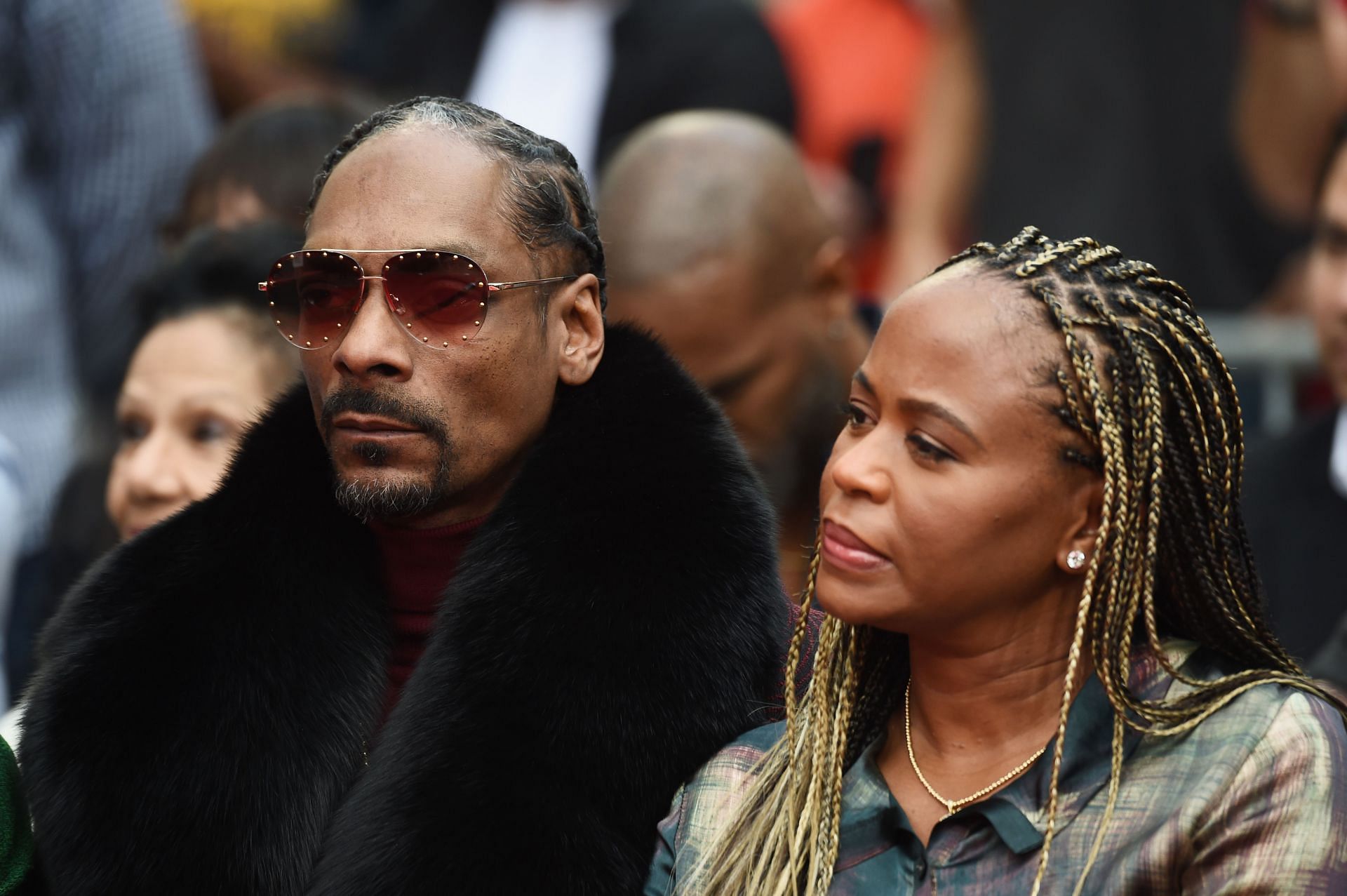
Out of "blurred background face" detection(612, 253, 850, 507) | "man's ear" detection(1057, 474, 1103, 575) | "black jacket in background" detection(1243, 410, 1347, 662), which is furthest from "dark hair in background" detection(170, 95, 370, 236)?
"man's ear" detection(1057, 474, 1103, 575)

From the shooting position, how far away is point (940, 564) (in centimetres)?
271

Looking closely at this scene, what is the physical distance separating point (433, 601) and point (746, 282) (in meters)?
1.91

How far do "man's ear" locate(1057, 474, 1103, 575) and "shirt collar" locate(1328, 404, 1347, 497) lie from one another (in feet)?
7.36

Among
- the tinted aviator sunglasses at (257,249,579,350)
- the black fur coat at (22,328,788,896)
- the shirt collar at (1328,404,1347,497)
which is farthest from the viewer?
the shirt collar at (1328,404,1347,497)

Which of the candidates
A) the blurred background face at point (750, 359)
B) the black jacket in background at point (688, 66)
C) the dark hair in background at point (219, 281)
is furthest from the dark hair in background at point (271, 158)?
the black jacket in background at point (688, 66)

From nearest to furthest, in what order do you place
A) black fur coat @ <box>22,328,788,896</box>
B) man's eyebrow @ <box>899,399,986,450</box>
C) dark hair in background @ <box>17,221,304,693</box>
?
1. man's eyebrow @ <box>899,399,986,450</box>
2. black fur coat @ <box>22,328,788,896</box>
3. dark hair in background @ <box>17,221,304,693</box>

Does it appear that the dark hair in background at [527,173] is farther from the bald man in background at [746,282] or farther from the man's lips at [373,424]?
the bald man in background at [746,282]

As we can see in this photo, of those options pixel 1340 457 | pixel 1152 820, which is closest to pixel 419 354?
pixel 1152 820

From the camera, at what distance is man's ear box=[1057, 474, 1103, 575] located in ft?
8.93

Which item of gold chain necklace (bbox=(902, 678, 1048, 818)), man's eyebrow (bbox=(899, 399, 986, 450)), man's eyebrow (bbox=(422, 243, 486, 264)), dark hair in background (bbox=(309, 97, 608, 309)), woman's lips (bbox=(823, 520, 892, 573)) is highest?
dark hair in background (bbox=(309, 97, 608, 309))

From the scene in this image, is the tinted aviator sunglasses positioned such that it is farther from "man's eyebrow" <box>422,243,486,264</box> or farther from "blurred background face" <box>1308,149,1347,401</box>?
"blurred background face" <box>1308,149,1347,401</box>

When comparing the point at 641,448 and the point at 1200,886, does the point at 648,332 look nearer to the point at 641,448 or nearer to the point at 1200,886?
the point at 641,448

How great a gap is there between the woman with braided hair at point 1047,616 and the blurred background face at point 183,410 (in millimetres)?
1696

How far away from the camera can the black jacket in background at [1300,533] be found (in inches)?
179
